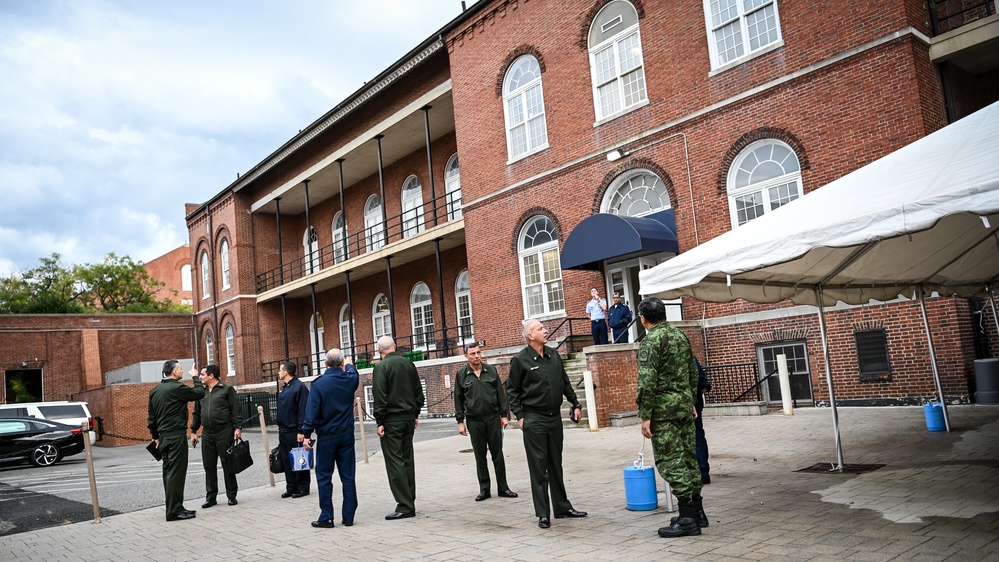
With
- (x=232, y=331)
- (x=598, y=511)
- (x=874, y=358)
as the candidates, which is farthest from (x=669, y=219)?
(x=232, y=331)

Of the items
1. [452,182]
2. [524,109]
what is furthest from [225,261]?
[524,109]

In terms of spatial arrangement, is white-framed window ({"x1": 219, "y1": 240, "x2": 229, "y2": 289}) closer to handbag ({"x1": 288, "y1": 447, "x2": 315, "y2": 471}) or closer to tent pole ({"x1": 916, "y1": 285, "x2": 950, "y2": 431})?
handbag ({"x1": 288, "y1": 447, "x2": 315, "y2": 471})

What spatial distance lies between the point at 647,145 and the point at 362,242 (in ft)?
54.6

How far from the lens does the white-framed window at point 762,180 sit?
14734mm

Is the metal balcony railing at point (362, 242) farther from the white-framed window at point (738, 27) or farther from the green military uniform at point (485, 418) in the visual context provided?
the green military uniform at point (485, 418)

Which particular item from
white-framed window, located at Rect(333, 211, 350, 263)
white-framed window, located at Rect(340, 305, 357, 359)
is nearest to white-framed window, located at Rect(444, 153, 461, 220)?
white-framed window, located at Rect(333, 211, 350, 263)

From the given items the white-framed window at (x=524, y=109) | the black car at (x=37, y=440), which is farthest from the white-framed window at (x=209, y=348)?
the white-framed window at (x=524, y=109)

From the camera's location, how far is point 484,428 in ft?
28.0

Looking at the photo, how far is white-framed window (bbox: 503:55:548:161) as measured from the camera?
19656 mm

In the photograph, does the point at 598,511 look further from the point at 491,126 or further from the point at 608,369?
the point at 491,126

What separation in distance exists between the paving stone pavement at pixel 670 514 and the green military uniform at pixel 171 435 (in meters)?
0.35

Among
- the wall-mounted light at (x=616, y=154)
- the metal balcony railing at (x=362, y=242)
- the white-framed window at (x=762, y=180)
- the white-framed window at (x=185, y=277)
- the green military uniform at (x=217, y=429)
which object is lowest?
the green military uniform at (x=217, y=429)

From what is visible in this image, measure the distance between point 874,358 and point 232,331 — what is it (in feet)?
97.6

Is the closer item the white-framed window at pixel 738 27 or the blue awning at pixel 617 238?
the white-framed window at pixel 738 27
